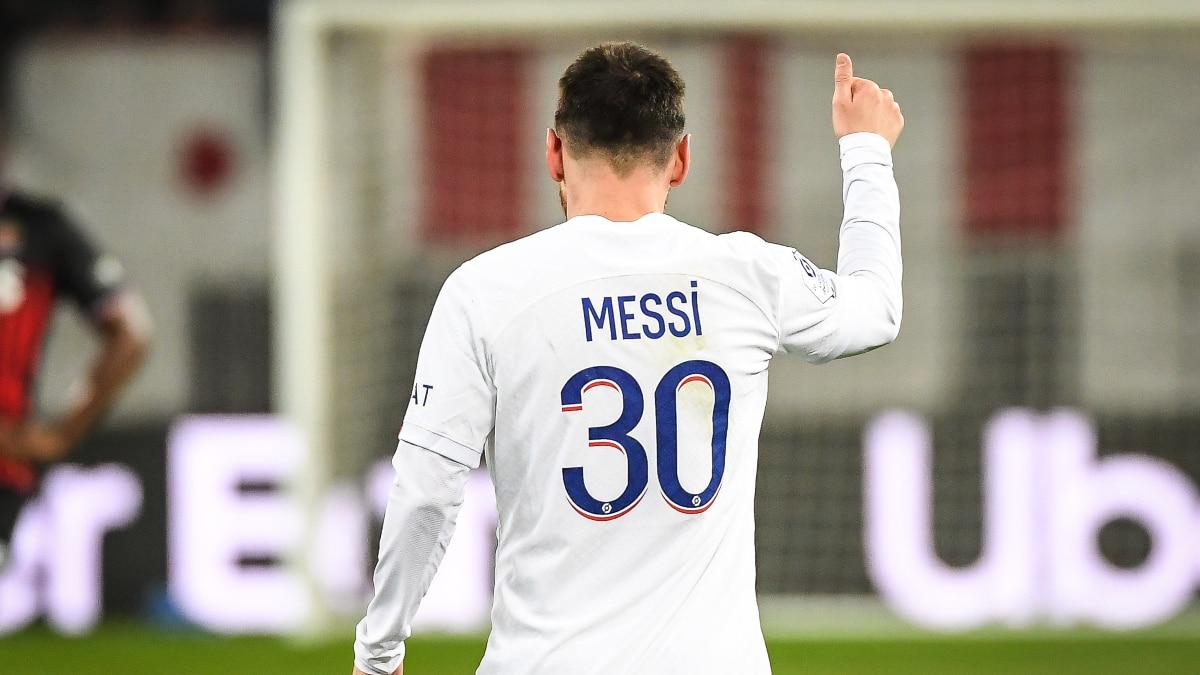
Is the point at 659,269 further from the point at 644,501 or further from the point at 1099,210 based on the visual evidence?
the point at 1099,210

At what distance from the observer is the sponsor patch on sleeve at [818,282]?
1969 mm

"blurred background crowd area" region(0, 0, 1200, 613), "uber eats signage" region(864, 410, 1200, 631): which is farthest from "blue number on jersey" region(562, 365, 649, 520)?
"uber eats signage" region(864, 410, 1200, 631)

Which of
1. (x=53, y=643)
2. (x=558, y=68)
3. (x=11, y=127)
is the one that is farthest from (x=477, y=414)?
(x=11, y=127)

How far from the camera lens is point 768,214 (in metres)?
8.03

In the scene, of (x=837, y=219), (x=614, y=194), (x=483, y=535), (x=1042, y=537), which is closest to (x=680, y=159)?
(x=614, y=194)

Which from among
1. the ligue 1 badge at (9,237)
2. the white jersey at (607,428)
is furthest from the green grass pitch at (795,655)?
the white jersey at (607,428)

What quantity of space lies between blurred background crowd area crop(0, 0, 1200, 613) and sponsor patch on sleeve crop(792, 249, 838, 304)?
16.5 ft

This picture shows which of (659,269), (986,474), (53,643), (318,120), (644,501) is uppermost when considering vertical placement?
(318,120)

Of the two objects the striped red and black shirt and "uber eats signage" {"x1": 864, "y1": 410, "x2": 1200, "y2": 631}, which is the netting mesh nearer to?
"uber eats signage" {"x1": 864, "y1": 410, "x2": 1200, "y2": 631}

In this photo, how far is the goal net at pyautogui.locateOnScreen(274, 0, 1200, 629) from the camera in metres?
6.63

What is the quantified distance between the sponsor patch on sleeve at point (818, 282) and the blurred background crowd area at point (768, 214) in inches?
198

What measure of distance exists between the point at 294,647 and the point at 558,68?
119 inches

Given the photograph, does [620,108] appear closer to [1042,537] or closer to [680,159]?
[680,159]

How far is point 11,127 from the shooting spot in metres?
9.26
